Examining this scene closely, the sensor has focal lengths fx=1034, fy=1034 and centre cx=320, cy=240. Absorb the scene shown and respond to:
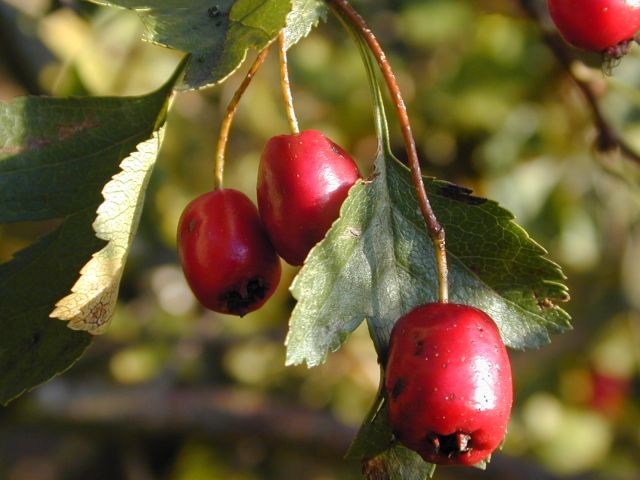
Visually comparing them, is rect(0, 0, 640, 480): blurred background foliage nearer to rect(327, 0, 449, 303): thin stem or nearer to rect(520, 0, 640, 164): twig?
→ rect(520, 0, 640, 164): twig

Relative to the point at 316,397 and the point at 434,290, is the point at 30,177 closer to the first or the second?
the point at 434,290

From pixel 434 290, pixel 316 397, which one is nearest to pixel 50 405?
pixel 316 397

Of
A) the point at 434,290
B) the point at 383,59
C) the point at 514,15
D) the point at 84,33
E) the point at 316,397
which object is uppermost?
the point at 383,59

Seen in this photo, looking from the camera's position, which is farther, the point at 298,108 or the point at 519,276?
the point at 298,108

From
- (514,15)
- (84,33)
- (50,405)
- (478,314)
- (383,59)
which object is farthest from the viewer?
(84,33)

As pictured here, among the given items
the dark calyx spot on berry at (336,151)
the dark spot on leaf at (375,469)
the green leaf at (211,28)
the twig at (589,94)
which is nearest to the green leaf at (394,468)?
the dark spot on leaf at (375,469)

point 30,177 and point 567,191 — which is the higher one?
point 30,177

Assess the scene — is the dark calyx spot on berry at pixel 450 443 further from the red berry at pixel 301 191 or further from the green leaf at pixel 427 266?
the red berry at pixel 301 191
